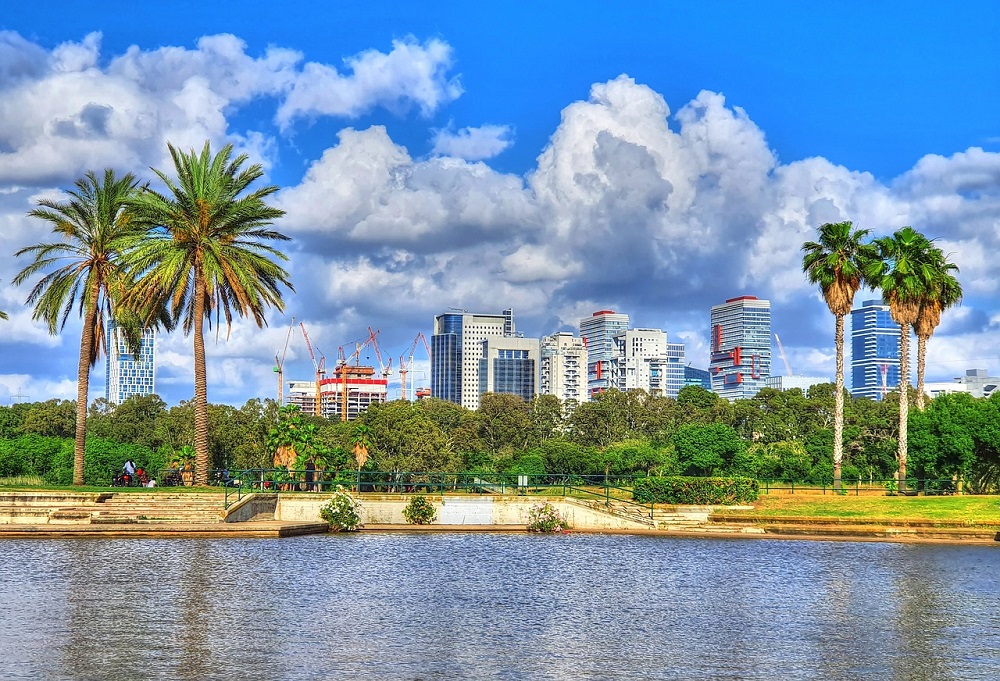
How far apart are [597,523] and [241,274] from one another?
60.5 ft

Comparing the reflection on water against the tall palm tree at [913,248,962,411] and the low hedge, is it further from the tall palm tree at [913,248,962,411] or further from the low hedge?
the tall palm tree at [913,248,962,411]

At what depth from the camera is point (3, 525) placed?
119 feet

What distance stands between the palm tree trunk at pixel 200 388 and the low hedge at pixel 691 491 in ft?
61.0

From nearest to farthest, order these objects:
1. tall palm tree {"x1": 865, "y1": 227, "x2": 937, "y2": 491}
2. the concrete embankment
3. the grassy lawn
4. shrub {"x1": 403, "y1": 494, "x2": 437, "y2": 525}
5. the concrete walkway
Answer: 1. the concrete walkway
2. the concrete embankment
3. the grassy lawn
4. shrub {"x1": 403, "y1": 494, "x2": 437, "y2": 525}
5. tall palm tree {"x1": 865, "y1": 227, "x2": 937, "y2": 491}

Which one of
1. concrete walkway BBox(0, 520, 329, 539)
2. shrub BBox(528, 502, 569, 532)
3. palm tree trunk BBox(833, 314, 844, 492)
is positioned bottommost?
shrub BBox(528, 502, 569, 532)

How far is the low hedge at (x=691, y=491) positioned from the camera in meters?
45.6

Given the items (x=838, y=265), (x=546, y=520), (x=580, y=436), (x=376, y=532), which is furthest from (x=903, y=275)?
(x=580, y=436)

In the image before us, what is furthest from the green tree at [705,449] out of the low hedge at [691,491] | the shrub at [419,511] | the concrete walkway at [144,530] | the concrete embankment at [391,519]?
the concrete walkway at [144,530]

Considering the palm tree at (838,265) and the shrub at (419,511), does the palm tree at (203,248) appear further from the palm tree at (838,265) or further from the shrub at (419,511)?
the palm tree at (838,265)

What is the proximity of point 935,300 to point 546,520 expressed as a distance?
2673cm

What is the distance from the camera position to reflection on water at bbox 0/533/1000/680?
14.1 meters

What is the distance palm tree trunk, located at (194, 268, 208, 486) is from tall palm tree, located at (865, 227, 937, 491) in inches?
1262

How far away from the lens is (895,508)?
42750 mm

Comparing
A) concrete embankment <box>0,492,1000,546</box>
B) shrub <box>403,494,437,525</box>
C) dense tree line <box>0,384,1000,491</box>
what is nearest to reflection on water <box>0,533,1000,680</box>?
concrete embankment <box>0,492,1000,546</box>
